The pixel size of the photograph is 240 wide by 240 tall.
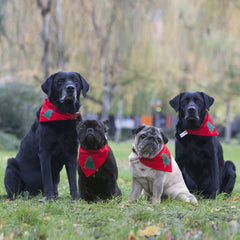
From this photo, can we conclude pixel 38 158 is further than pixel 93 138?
Yes

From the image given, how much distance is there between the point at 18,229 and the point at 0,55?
16.1 metres

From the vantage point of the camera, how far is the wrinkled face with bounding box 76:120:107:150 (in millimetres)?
4598

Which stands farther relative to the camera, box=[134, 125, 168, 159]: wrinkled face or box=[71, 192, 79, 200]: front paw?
box=[71, 192, 79, 200]: front paw

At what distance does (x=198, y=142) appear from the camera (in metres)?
5.32

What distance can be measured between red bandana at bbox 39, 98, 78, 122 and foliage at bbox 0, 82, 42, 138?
12.1 m

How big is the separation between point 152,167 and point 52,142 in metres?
1.33

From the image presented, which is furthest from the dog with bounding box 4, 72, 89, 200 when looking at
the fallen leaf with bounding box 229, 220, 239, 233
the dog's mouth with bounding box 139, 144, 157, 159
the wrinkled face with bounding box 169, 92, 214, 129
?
the fallen leaf with bounding box 229, 220, 239, 233

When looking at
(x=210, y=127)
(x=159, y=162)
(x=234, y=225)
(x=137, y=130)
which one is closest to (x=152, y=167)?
(x=159, y=162)

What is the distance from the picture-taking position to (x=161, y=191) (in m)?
4.84

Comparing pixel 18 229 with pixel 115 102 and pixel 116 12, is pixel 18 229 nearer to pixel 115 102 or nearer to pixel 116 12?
pixel 116 12

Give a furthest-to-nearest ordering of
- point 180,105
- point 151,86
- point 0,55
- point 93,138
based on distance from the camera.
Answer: point 151,86 → point 0,55 → point 180,105 → point 93,138

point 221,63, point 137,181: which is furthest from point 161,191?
point 221,63

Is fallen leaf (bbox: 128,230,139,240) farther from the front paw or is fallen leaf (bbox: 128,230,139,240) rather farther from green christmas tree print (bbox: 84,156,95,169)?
the front paw

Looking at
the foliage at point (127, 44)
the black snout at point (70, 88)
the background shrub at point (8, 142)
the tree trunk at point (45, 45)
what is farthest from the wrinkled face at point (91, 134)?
the tree trunk at point (45, 45)
